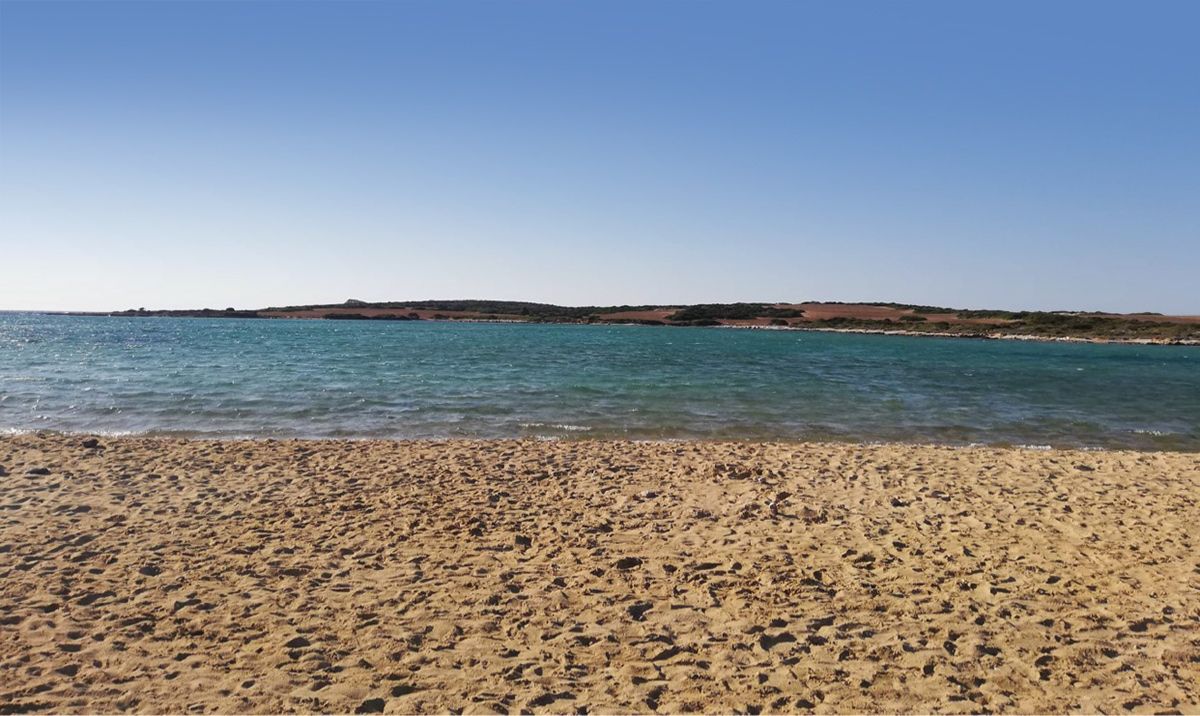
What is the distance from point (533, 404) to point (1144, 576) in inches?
630

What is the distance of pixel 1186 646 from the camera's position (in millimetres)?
5422

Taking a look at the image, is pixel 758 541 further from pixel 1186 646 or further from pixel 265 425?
pixel 265 425

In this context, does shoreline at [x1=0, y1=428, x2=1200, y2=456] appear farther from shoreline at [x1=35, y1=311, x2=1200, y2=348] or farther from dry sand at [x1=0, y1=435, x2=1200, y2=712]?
shoreline at [x1=35, y1=311, x2=1200, y2=348]

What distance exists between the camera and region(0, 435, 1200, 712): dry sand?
4.89 meters

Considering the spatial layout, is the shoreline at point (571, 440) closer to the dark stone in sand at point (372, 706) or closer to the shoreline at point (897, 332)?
the dark stone in sand at point (372, 706)

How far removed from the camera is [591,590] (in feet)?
21.6

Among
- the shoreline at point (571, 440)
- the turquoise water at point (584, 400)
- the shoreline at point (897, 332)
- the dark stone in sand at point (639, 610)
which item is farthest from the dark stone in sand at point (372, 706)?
→ the shoreline at point (897, 332)

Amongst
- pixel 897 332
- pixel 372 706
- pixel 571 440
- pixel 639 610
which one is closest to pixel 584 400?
pixel 571 440

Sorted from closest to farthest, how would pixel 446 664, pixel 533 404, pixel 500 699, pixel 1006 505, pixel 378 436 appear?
pixel 500 699, pixel 446 664, pixel 1006 505, pixel 378 436, pixel 533 404

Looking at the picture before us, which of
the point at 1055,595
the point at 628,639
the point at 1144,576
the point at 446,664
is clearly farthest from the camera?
the point at 1144,576

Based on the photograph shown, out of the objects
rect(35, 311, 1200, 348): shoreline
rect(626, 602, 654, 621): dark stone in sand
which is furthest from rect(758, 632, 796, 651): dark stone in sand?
rect(35, 311, 1200, 348): shoreline

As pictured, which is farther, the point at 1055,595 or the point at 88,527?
the point at 88,527

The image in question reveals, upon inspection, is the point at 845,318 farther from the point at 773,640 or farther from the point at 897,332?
the point at 773,640

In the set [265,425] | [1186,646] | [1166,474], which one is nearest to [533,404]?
[265,425]
